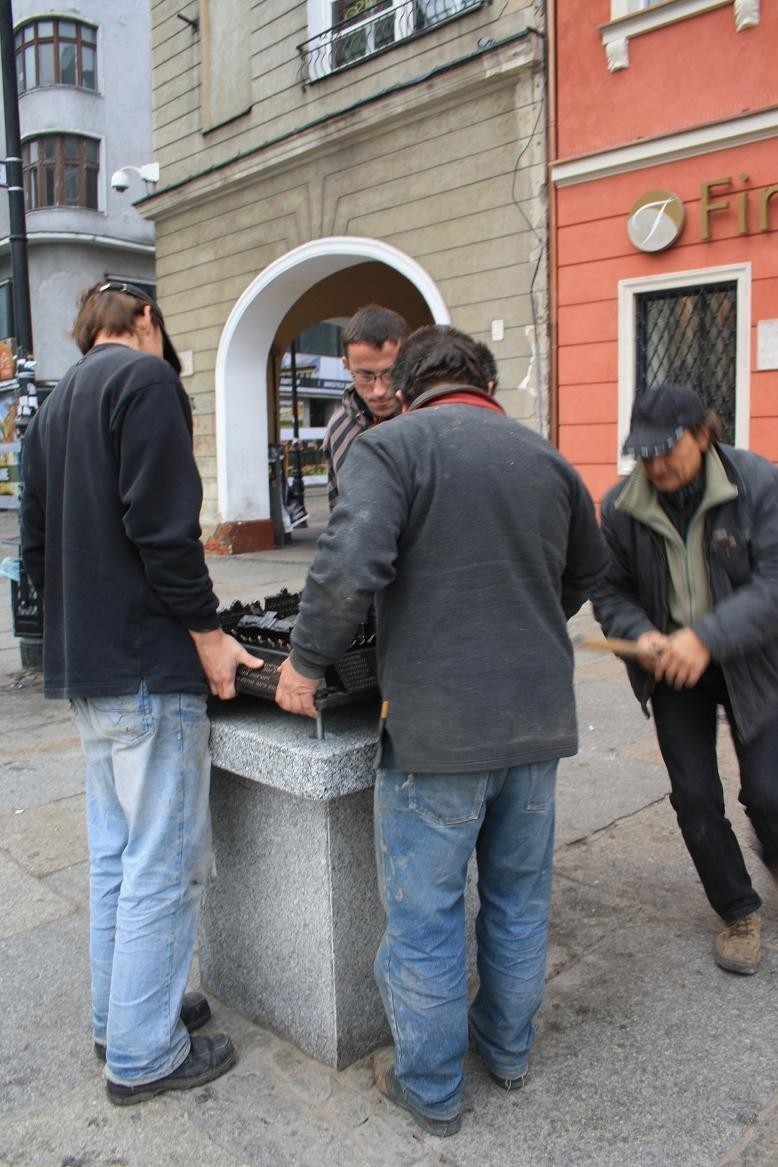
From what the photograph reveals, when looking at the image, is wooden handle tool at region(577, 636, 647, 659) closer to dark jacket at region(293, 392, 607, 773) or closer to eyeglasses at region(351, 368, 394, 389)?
dark jacket at region(293, 392, 607, 773)

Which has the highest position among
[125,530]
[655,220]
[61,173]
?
[61,173]

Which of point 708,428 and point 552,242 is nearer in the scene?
point 708,428

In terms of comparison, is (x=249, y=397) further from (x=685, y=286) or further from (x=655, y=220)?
(x=685, y=286)

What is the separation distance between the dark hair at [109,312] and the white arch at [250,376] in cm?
949

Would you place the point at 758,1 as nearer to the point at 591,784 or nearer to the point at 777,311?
the point at 777,311

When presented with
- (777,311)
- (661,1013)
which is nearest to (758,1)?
(777,311)

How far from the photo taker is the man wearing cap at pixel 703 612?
8.58 feet

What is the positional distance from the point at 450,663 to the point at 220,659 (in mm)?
614

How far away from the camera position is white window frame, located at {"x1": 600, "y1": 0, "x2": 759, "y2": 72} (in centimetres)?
745

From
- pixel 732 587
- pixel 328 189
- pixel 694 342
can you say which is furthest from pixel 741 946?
pixel 328 189

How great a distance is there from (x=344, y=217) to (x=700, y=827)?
9.47 meters

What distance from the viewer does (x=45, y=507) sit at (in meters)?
2.45

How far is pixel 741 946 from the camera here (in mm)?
2914

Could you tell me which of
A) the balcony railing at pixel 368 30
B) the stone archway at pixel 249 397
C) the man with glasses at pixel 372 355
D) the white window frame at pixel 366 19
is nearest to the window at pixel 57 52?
the stone archway at pixel 249 397
